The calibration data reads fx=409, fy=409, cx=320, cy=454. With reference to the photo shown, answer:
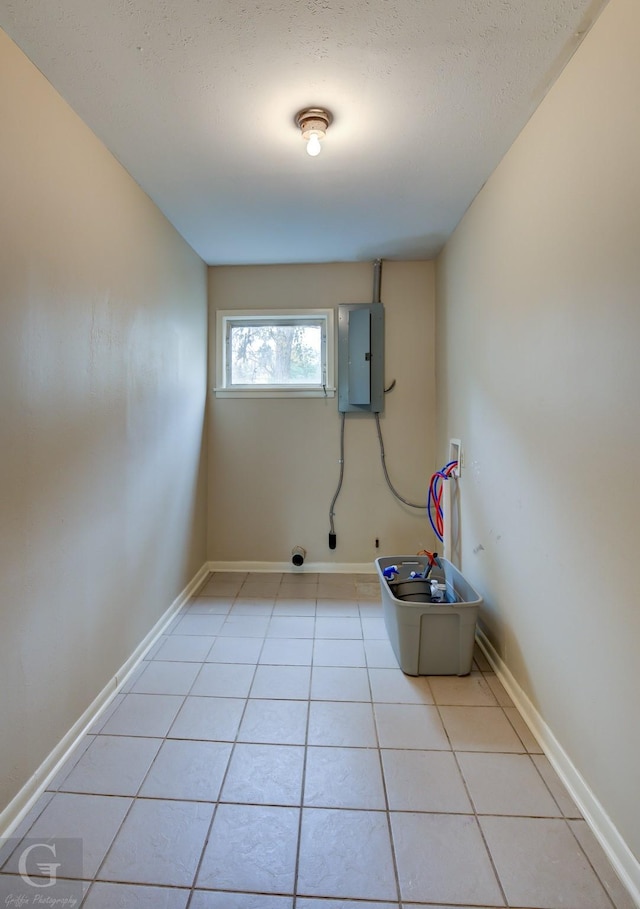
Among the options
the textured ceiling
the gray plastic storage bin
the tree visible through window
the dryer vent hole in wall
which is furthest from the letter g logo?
the tree visible through window

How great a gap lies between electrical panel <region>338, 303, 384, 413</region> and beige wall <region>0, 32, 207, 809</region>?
128 centimetres

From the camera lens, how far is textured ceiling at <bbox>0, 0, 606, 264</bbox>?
45.3 inches

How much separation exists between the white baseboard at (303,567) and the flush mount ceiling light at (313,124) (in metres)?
2.57

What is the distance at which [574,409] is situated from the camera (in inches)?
49.9

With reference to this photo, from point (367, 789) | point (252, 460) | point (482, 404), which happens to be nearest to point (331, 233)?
point (482, 404)

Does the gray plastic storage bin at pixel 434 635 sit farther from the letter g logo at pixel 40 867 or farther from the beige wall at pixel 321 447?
the letter g logo at pixel 40 867

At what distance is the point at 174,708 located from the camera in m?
1.65

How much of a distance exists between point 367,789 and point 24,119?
2322 millimetres

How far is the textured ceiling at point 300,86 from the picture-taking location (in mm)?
1150

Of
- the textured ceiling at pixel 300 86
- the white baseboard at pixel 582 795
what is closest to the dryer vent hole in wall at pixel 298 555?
the white baseboard at pixel 582 795

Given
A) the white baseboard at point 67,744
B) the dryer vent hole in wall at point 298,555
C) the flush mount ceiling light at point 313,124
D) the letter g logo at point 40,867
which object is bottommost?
the letter g logo at point 40,867

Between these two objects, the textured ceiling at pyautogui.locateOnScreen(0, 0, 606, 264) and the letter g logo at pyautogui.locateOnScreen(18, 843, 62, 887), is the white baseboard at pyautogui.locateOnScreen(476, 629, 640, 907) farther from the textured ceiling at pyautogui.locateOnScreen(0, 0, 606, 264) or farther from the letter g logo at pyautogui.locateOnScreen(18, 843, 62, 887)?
the textured ceiling at pyautogui.locateOnScreen(0, 0, 606, 264)

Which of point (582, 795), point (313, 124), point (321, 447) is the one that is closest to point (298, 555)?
point (321, 447)

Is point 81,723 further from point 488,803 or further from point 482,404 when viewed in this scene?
point 482,404
